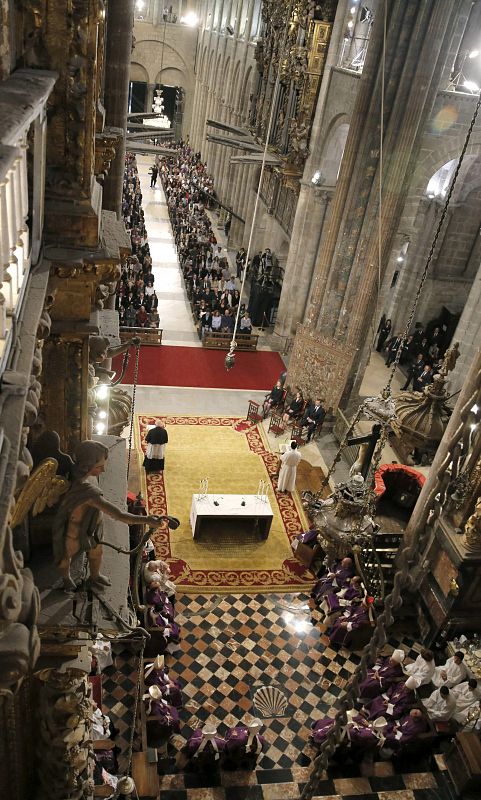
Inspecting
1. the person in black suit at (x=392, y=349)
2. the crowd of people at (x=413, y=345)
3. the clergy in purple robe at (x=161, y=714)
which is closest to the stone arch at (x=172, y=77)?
the crowd of people at (x=413, y=345)

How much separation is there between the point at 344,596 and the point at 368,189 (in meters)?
8.95

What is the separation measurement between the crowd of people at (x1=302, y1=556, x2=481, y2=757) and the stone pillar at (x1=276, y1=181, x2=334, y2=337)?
10979 mm

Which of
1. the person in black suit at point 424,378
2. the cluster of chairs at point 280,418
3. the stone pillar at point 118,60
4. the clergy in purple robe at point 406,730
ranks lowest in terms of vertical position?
the cluster of chairs at point 280,418

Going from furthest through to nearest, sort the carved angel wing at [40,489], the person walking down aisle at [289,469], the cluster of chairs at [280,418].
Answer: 1. the cluster of chairs at [280,418]
2. the person walking down aisle at [289,469]
3. the carved angel wing at [40,489]

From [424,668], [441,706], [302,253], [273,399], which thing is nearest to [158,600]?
[424,668]

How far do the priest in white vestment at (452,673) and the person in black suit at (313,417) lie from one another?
674 cm

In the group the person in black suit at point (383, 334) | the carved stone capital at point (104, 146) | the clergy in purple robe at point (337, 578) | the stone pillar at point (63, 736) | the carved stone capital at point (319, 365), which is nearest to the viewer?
the stone pillar at point (63, 736)

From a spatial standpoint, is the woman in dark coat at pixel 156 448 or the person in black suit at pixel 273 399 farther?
the person in black suit at pixel 273 399

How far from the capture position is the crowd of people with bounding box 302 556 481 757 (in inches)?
339

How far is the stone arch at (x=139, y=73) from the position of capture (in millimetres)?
43656

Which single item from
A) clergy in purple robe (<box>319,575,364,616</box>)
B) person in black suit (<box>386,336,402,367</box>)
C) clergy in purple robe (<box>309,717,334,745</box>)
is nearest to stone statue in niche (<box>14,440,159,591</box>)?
clergy in purple robe (<box>309,717,334,745</box>)

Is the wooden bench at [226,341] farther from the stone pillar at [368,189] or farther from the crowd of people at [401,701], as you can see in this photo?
the crowd of people at [401,701]

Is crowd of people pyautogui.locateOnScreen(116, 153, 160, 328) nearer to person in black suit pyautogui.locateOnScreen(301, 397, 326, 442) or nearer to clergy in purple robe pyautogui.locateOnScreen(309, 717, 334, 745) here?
person in black suit pyautogui.locateOnScreen(301, 397, 326, 442)

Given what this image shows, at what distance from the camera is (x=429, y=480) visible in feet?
34.4
